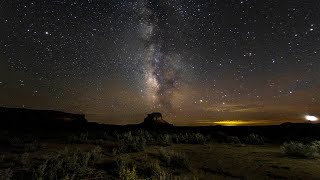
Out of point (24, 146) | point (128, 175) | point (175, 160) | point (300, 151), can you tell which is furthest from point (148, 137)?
point (128, 175)

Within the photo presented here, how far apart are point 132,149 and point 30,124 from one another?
21521 mm

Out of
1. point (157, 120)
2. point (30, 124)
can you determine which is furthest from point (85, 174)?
point (157, 120)

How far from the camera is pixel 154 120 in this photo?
4191 centimetres

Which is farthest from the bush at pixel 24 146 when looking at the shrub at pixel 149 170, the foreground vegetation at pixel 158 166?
the shrub at pixel 149 170

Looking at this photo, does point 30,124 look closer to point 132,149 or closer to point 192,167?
point 132,149

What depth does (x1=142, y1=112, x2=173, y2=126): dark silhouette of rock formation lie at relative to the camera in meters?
40.6

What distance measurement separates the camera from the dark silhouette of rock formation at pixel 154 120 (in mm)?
40625

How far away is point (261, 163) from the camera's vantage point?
11727 mm

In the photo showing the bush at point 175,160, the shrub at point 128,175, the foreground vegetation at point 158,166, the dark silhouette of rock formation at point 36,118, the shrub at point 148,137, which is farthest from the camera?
the dark silhouette of rock formation at point 36,118

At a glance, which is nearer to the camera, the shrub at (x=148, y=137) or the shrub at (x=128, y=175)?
the shrub at (x=128, y=175)

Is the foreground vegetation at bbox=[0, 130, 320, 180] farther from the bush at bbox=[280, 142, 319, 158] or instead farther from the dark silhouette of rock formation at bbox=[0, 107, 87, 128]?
the dark silhouette of rock formation at bbox=[0, 107, 87, 128]

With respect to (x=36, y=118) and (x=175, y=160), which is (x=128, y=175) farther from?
(x=36, y=118)

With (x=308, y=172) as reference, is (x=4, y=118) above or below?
above

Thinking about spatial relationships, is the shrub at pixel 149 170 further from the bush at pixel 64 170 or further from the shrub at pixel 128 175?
the bush at pixel 64 170
